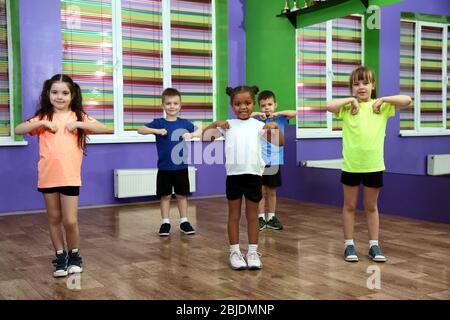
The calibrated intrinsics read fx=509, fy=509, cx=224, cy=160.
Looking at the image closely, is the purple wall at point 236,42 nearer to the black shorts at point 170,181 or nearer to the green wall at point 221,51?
the green wall at point 221,51

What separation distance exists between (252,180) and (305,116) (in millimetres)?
2504

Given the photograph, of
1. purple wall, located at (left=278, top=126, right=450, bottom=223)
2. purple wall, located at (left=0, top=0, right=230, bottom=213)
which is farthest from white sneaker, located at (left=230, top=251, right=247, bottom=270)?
purple wall, located at (left=0, top=0, right=230, bottom=213)

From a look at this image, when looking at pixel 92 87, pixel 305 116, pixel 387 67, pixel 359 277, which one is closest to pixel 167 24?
pixel 92 87

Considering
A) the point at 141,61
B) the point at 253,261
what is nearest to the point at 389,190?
the point at 253,261

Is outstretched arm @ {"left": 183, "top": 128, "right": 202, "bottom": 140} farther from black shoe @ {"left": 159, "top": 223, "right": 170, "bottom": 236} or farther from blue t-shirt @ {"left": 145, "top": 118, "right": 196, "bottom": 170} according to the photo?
black shoe @ {"left": 159, "top": 223, "right": 170, "bottom": 236}

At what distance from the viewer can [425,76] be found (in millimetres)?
3918

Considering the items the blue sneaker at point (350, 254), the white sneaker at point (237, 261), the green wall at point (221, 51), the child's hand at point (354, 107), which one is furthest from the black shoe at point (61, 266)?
the green wall at point (221, 51)

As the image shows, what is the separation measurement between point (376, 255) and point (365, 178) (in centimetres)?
45

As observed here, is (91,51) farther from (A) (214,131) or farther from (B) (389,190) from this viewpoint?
(B) (389,190)

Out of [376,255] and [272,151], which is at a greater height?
[272,151]

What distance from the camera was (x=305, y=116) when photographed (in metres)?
5.12

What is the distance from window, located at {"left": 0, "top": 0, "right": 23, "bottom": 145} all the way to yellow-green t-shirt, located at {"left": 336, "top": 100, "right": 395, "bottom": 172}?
10.4 ft

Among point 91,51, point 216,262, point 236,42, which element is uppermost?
point 236,42

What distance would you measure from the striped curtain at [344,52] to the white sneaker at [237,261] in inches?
87.1
